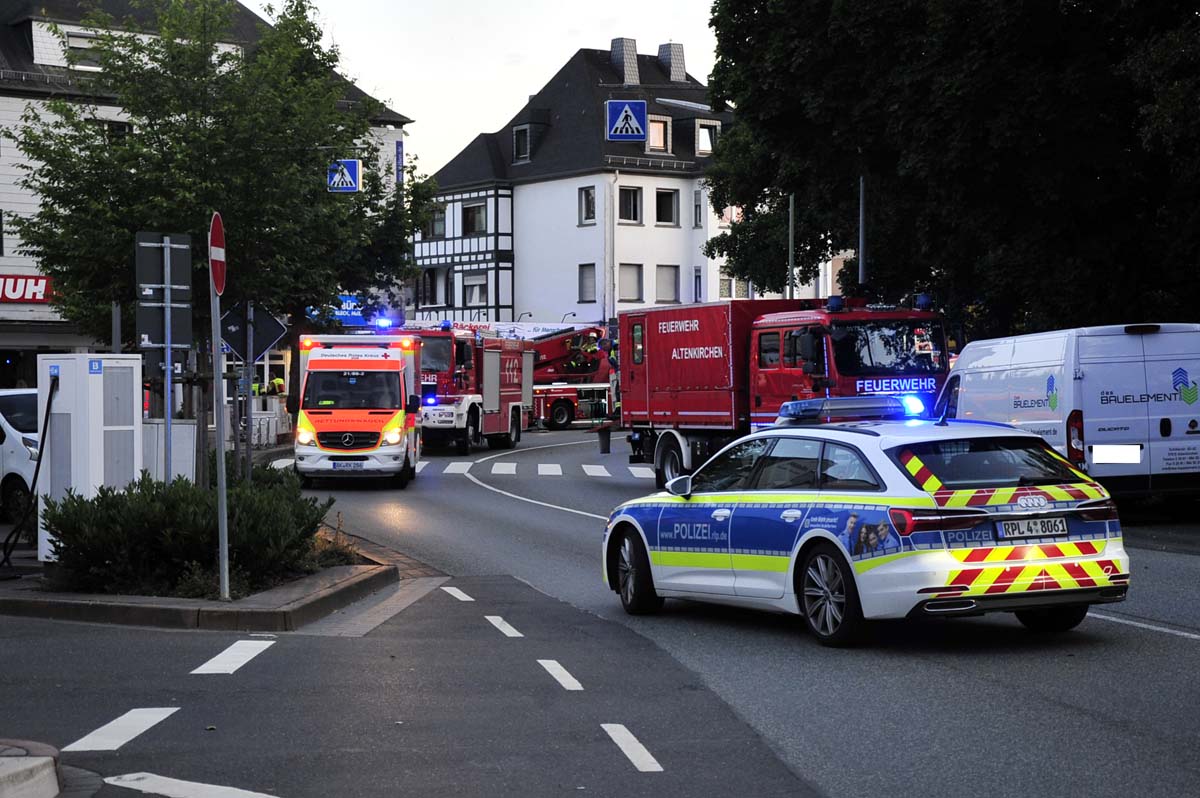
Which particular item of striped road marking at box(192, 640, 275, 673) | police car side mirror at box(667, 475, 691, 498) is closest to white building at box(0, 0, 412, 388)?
police car side mirror at box(667, 475, 691, 498)

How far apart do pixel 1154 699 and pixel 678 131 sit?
2855 inches

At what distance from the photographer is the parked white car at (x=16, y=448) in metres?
22.6

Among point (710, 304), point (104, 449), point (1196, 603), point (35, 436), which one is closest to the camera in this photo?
point (1196, 603)

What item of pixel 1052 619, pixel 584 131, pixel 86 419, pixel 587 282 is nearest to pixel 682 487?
pixel 1052 619

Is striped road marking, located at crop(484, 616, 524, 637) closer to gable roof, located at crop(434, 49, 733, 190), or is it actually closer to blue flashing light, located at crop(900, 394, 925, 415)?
blue flashing light, located at crop(900, 394, 925, 415)

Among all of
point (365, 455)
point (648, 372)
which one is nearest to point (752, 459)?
point (648, 372)

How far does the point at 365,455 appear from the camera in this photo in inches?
1275

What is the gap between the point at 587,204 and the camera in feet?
257

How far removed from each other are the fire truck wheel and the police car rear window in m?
49.8

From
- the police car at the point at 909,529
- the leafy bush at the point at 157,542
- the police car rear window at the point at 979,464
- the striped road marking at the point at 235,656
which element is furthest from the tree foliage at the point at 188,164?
the police car rear window at the point at 979,464

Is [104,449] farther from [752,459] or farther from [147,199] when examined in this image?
[147,199]

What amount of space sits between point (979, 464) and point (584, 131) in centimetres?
6920

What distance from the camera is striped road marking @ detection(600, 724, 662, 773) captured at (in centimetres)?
776

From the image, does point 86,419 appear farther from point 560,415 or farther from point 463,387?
point 560,415
